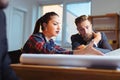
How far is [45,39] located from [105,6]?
3801 millimetres

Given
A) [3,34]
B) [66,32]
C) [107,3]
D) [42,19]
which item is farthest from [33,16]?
[3,34]

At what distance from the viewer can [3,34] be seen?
0.83 metres

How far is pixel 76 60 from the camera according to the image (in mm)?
571

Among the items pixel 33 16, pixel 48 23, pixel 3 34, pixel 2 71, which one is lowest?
pixel 2 71

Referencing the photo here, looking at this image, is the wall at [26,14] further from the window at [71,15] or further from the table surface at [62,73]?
the table surface at [62,73]

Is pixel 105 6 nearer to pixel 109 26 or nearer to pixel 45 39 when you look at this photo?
pixel 109 26

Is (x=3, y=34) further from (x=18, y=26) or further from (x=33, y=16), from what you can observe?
(x=33, y=16)

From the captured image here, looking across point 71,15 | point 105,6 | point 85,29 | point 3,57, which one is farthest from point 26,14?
point 3,57

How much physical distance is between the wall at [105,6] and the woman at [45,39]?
352 centimetres

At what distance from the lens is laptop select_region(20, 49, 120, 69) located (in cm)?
53

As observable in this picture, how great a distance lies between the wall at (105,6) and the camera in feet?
15.9

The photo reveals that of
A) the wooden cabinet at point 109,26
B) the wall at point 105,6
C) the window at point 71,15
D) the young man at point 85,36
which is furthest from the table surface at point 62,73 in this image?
the window at point 71,15

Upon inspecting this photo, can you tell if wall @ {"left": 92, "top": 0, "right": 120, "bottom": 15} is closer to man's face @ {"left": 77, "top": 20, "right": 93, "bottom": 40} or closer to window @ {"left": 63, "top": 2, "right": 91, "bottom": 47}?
window @ {"left": 63, "top": 2, "right": 91, "bottom": 47}

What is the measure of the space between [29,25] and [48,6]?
0.80 meters
